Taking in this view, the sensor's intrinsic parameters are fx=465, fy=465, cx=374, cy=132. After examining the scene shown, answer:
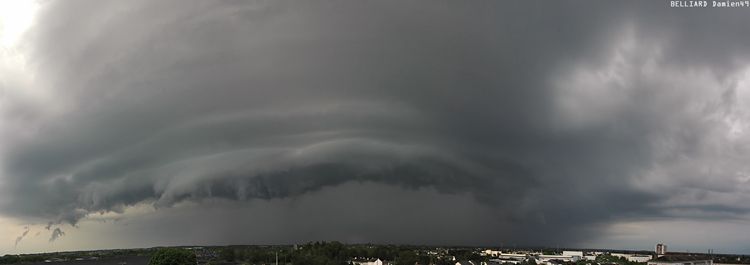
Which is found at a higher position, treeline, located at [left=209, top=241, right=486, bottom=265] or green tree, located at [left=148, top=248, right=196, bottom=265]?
green tree, located at [left=148, top=248, right=196, bottom=265]

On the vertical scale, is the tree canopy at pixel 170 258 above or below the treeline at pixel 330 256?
above

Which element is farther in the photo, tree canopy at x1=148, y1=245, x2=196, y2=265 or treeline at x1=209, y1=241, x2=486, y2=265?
treeline at x1=209, y1=241, x2=486, y2=265

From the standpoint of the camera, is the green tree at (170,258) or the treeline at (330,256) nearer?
the green tree at (170,258)

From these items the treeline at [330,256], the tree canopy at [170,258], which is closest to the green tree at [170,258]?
the tree canopy at [170,258]

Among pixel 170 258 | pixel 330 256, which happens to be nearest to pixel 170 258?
pixel 170 258

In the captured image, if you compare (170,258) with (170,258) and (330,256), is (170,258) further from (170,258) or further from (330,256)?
(330,256)

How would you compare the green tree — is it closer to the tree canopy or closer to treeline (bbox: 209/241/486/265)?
the tree canopy

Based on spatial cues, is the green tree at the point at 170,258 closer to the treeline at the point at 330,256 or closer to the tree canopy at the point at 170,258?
the tree canopy at the point at 170,258

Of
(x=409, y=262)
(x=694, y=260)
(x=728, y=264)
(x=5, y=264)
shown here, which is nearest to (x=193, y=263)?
(x=409, y=262)

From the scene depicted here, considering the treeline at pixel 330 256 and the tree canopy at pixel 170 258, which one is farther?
the treeline at pixel 330 256

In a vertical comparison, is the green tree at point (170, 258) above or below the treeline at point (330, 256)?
above

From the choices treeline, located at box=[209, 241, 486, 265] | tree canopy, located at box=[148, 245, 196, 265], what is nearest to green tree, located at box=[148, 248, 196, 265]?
tree canopy, located at box=[148, 245, 196, 265]
